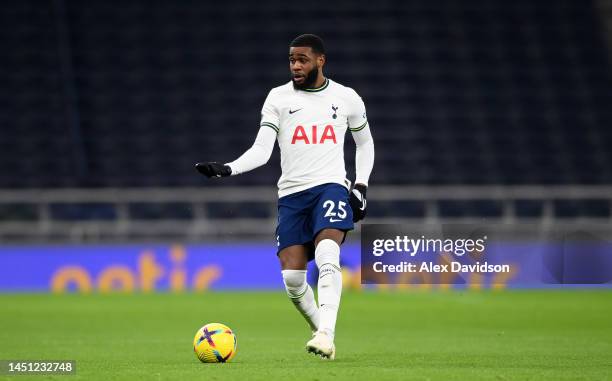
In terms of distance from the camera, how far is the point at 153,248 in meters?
19.0

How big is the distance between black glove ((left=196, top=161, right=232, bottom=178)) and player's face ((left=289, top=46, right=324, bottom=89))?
34.1 inches

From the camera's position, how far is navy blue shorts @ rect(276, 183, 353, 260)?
7656 mm

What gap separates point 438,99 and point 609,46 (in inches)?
162

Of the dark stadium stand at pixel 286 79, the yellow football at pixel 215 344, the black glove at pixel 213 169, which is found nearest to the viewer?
the black glove at pixel 213 169

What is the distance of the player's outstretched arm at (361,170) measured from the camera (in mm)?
7930

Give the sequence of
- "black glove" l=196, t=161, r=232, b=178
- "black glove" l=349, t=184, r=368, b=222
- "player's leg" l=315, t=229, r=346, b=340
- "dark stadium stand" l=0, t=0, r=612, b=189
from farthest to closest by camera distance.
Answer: "dark stadium stand" l=0, t=0, r=612, b=189 → "black glove" l=349, t=184, r=368, b=222 → "player's leg" l=315, t=229, r=346, b=340 → "black glove" l=196, t=161, r=232, b=178

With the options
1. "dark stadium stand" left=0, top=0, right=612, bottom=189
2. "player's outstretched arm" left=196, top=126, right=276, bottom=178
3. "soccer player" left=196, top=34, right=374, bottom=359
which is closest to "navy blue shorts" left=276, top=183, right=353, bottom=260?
"soccer player" left=196, top=34, right=374, bottom=359

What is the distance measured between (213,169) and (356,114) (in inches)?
49.4

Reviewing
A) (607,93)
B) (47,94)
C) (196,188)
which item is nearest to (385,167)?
(196,188)

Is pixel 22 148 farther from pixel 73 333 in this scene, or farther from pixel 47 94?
pixel 73 333

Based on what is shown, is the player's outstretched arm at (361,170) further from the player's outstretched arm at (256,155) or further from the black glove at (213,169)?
the black glove at (213,169)

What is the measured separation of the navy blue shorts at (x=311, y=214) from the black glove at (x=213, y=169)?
0.64 meters

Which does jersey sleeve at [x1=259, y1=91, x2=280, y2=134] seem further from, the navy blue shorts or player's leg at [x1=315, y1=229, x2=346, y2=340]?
player's leg at [x1=315, y1=229, x2=346, y2=340]

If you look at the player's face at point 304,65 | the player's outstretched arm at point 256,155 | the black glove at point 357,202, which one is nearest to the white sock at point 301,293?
the black glove at point 357,202
